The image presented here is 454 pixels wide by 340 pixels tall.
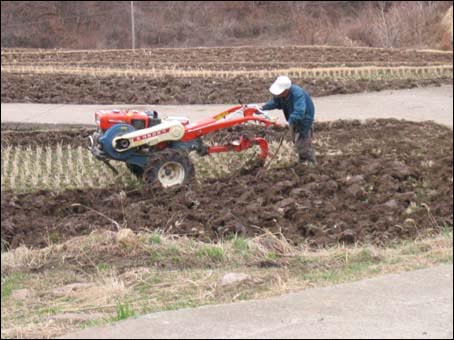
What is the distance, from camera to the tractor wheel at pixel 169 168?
382 inches

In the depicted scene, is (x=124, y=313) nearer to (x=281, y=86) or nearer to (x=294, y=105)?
(x=281, y=86)

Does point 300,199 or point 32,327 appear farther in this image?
point 300,199

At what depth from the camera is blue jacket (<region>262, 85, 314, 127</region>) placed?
1034 cm

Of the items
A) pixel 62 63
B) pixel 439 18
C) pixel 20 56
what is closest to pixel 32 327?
pixel 62 63

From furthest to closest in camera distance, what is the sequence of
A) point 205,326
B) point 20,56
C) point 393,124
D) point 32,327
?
point 20,56
point 393,124
point 32,327
point 205,326

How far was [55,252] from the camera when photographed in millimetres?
6969

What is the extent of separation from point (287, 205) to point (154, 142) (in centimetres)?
164

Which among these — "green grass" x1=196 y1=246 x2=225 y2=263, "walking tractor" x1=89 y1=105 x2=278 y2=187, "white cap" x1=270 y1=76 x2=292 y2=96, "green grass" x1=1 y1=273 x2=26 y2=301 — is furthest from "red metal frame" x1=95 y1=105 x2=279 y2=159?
"green grass" x1=1 y1=273 x2=26 y2=301

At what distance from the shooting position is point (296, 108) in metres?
10.4

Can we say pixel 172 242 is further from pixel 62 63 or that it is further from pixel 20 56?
pixel 20 56


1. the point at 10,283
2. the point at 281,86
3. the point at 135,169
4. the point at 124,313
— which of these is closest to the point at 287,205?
the point at 281,86

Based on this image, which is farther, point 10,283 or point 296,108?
point 296,108

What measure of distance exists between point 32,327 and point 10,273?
6.96ft

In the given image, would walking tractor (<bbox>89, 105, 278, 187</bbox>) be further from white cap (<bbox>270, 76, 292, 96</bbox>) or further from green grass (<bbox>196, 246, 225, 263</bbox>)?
green grass (<bbox>196, 246, 225, 263</bbox>)
